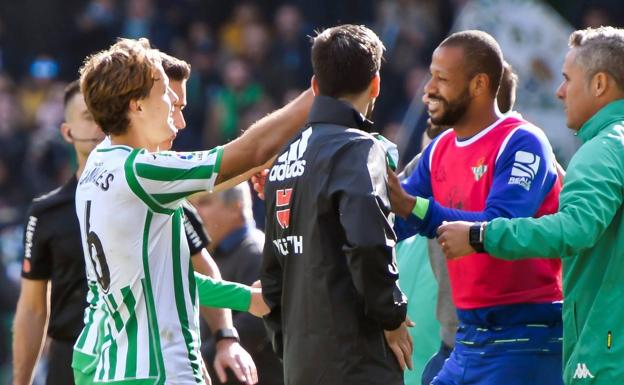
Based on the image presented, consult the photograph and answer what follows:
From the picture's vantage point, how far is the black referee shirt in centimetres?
624

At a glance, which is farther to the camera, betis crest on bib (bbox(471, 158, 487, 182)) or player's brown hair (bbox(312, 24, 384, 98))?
betis crest on bib (bbox(471, 158, 487, 182))

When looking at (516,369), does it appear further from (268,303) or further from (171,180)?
(171,180)

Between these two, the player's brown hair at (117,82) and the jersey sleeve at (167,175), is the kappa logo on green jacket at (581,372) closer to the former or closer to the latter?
the jersey sleeve at (167,175)

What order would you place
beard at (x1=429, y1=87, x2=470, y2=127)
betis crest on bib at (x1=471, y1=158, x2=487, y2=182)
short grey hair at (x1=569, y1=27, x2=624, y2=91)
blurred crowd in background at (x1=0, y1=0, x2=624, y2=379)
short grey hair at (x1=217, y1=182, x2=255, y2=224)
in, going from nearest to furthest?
short grey hair at (x1=569, y1=27, x2=624, y2=91), betis crest on bib at (x1=471, y1=158, x2=487, y2=182), beard at (x1=429, y1=87, x2=470, y2=127), short grey hair at (x1=217, y1=182, x2=255, y2=224), blurred crowd in background at (x1=0, y1=0, x2=624, y2=379)

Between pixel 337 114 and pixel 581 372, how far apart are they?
1.32 metres

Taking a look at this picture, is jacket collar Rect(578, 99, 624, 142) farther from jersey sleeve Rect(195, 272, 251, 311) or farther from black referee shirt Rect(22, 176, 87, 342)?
black referee shirt Rect(22, 176, 87, 342)

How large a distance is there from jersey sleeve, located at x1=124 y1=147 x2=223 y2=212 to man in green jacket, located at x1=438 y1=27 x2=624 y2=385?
912 millimetres

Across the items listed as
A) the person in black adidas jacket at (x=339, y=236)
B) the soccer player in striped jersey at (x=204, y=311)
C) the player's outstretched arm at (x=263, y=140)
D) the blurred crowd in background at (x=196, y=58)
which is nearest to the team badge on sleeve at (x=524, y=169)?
the person in black adidas jacket at (x=339, y=236)

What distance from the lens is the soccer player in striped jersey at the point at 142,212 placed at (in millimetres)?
4645

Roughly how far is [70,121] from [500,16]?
3.77m

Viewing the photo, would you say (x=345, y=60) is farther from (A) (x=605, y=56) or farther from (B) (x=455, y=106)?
(A) (x=605, y=56)

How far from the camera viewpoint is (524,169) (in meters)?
5.12

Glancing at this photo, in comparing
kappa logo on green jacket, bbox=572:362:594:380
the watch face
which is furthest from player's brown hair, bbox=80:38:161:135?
kappa logo on green jacket, bbox=572:362:594:380

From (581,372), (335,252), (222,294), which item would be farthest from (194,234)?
(581,372)
